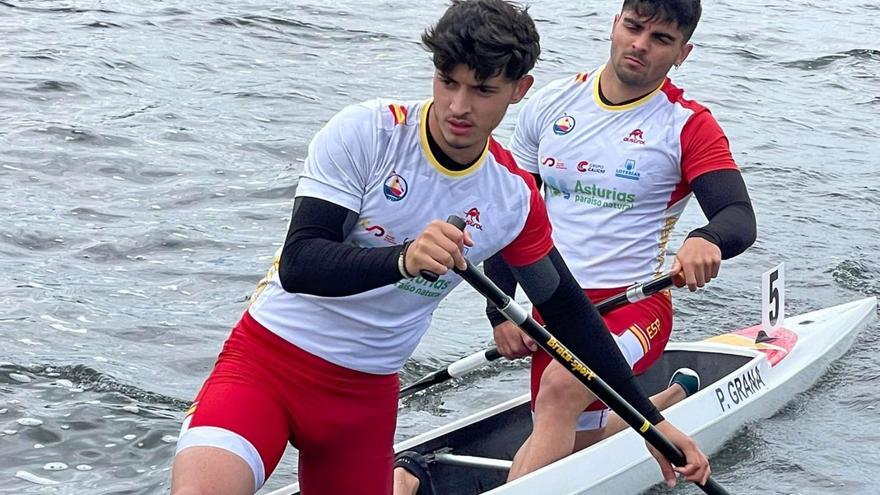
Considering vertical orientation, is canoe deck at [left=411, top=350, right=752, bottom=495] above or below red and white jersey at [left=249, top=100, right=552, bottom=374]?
below

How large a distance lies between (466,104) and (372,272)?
62 cm

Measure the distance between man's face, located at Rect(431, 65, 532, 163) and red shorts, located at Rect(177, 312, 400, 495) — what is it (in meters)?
0.84

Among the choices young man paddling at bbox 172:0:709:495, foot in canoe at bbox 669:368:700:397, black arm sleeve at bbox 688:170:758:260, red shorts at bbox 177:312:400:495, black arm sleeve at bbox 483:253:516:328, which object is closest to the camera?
young man paddling at bbox 172:0:709:495

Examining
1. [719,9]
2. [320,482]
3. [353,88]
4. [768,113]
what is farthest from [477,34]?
[719,9]

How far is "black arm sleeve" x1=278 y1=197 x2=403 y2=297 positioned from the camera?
11.9 feet

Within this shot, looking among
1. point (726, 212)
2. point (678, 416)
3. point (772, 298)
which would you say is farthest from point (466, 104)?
point (772, 298)

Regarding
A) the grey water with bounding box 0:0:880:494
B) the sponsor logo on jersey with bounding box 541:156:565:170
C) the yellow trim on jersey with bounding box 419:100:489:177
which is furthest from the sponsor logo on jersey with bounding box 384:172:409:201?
the grey water with bounding box 0:0:880:494

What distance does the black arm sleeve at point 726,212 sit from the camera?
5.16 metres

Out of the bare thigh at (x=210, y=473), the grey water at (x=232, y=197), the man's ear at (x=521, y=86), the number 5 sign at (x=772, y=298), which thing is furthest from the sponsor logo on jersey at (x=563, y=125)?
the bare thigh at (x=210, y=473)

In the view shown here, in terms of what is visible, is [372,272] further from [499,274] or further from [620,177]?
[620,177]

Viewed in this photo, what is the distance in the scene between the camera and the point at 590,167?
18.5 feet

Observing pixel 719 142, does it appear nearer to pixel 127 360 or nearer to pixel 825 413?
pixel 825 413

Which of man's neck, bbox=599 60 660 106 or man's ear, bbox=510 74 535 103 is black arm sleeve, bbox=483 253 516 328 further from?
man's ear, bbox=510 74 535 103

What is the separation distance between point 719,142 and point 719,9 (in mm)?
17600
